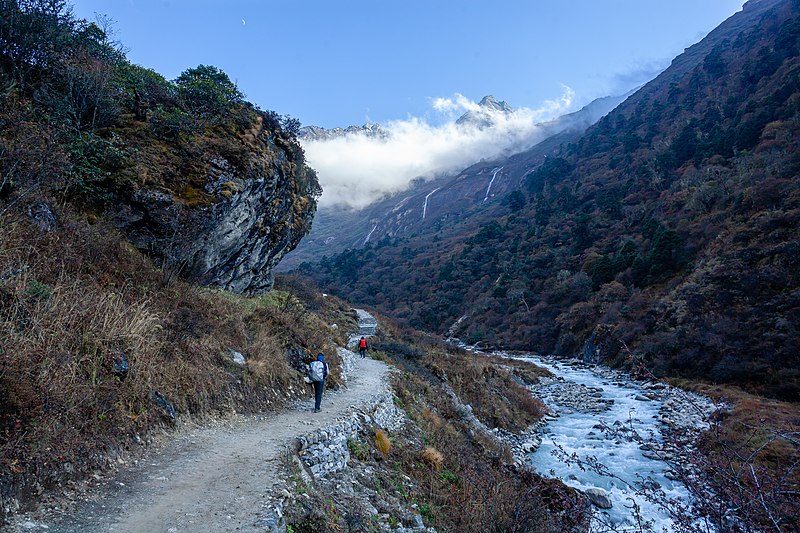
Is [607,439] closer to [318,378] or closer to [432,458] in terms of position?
[432,458]

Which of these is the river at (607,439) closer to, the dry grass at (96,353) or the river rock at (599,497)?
the river rock at (599,497)

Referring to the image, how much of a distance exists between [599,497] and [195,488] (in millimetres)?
10089

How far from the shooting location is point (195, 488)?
16.2ft

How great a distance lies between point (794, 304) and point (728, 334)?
3.36 meters

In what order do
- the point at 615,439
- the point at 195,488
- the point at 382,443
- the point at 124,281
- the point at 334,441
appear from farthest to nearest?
1. the point at 615,439
2. the point at 382,443
3. the point at 124,281
4. the point at 334,441
5. the point at 195,488

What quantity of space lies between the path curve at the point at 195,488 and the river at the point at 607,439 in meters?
4.03

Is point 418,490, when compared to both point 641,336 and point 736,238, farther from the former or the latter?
point 736,238

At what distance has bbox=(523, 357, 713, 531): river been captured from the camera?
9.85 m

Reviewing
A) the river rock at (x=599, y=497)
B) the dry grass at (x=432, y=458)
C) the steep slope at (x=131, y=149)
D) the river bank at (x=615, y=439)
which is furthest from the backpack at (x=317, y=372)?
the river rock at (x=599, y=497)

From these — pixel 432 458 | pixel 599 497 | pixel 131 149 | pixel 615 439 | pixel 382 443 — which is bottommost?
pixel 615 439

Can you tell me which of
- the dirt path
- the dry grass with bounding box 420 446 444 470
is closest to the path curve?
the dirt path

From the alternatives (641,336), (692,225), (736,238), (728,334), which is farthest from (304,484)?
(692,225)

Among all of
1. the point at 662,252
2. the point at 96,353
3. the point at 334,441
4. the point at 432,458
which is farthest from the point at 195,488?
the point at 662,252

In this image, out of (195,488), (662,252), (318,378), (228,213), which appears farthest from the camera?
(662,252)
